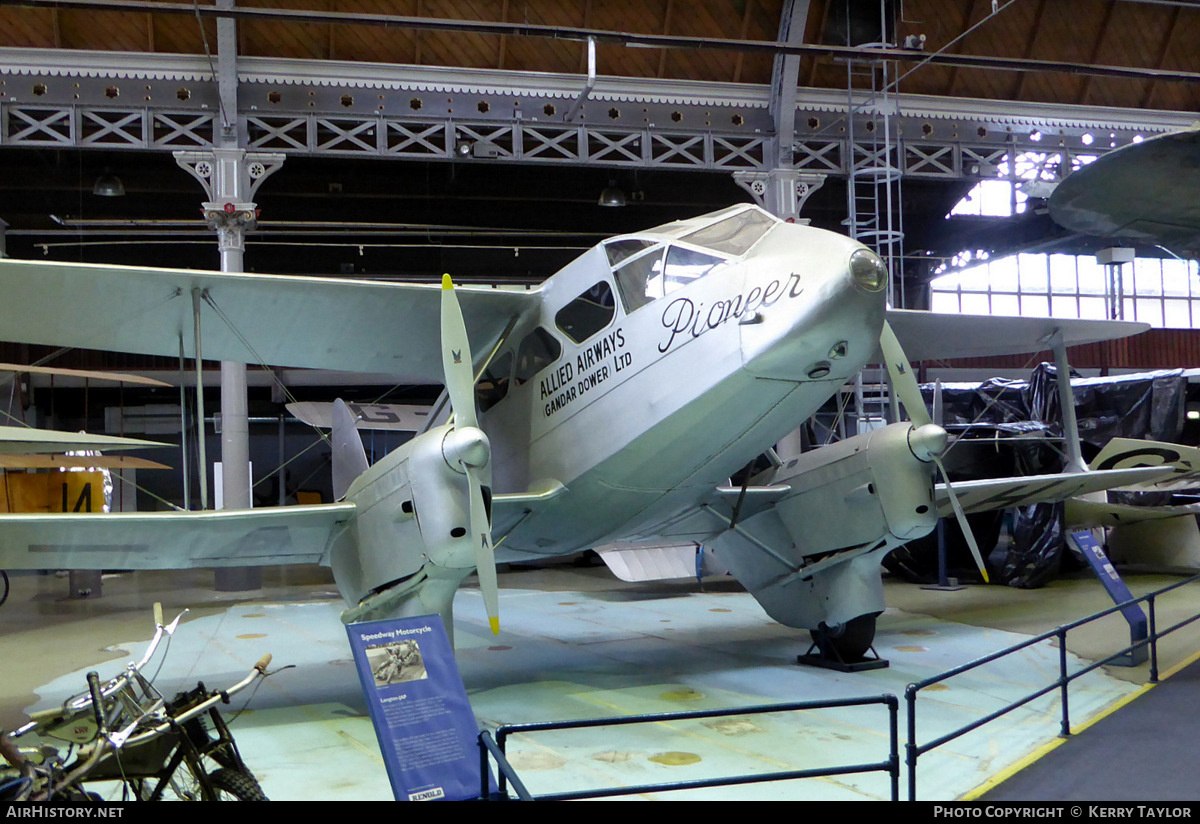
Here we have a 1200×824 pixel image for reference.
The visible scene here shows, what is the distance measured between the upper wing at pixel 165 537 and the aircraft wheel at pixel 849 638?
495cm

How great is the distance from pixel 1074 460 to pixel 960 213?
1876 centimetres

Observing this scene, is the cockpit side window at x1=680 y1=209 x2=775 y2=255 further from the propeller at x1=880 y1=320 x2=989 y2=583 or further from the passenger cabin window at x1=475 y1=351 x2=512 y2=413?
the passenger cabin window at x1=475 y1=351 x2=512 y2=413

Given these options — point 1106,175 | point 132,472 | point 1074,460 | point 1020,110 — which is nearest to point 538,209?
point 1020,110

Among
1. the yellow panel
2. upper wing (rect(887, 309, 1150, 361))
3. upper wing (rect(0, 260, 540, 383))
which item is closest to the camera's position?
upper wing (rect(0, 260, 540, 383))

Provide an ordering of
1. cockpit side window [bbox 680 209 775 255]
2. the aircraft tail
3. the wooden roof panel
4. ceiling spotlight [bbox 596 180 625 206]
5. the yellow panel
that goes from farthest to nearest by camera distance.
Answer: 1. ceiling spotlight [bbox 596 180 625 206]
2. the yellow panel
3. the wooden roof panel
4. the aircraft tail
5. cockpit side window [bbox 680 209 775 255]

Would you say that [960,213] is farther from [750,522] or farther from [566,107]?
[750,522]

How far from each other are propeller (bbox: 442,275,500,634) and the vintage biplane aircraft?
0.06ft

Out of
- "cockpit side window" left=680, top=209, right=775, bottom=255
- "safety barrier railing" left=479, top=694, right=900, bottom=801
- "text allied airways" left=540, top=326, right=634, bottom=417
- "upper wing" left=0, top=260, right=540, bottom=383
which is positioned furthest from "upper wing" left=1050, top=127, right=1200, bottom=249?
"upper wing" left=0, top=260, right=540, bottom=383

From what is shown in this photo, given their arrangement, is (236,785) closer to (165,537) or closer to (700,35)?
(165,537)

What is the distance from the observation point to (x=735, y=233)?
24.5 ft

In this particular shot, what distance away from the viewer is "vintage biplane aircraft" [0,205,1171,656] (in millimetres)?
6812

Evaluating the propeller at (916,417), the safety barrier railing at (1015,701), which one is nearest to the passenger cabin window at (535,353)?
the propeller at (916,417)

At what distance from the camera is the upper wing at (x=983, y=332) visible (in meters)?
10.6

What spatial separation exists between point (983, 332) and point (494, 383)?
5.92 m
